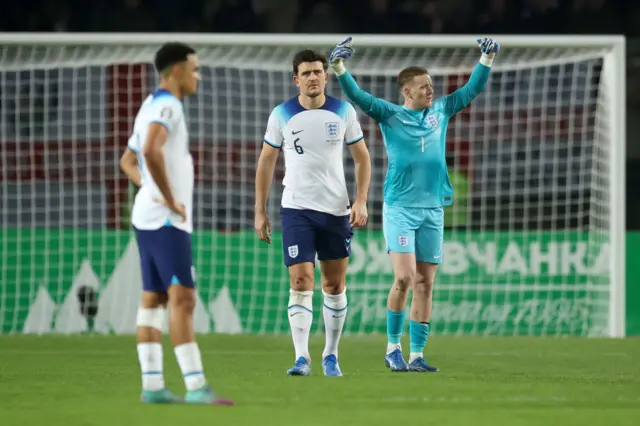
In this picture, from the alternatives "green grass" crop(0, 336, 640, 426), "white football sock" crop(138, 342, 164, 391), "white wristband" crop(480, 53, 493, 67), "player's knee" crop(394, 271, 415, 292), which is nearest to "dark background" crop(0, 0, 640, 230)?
"green grass" crop(0, 336, 640, 426)

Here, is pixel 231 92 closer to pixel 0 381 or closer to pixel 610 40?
pixel 610 40

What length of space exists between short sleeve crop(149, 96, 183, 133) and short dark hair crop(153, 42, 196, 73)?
0.17 m

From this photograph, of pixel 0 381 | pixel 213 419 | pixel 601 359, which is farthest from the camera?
pixel 601 359

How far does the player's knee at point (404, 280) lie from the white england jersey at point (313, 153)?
24.1 inches

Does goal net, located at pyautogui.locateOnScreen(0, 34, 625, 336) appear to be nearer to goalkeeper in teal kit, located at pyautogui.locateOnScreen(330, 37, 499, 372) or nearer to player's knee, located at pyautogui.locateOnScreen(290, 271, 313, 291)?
goalkeeper in teal kit, located at pyautogui.locateOnScreen(330, 37, 499, 372)

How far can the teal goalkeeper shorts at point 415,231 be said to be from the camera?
7.31 metres

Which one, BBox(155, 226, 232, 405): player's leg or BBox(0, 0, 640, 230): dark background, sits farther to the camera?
BBox(0, 0, 640, 230): dark background

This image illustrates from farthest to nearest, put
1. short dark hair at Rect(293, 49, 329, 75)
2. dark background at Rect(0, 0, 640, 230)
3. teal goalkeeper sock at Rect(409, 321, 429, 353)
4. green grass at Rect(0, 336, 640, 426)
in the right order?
dark background at Rect(0, 0, 640, 230) < teal goalkeeper sock at Rect(409, 321, 429, 353) < short dark hair at Rect(293, 49, 329, 75) < green grass at Rect(0, 336, 640, 426)

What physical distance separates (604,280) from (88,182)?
15.3ft

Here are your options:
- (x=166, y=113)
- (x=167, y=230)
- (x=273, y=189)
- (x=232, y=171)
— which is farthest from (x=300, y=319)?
(x=273, y=189)

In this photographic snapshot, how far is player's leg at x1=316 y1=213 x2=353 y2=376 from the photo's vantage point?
6914mm

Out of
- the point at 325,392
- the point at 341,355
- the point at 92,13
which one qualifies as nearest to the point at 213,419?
the point at 325,392

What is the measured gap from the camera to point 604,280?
11094 mm

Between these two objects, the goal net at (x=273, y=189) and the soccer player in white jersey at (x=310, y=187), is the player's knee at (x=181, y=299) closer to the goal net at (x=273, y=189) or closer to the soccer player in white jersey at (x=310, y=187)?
the soccer player in white jersey at (x=310, y=187)
